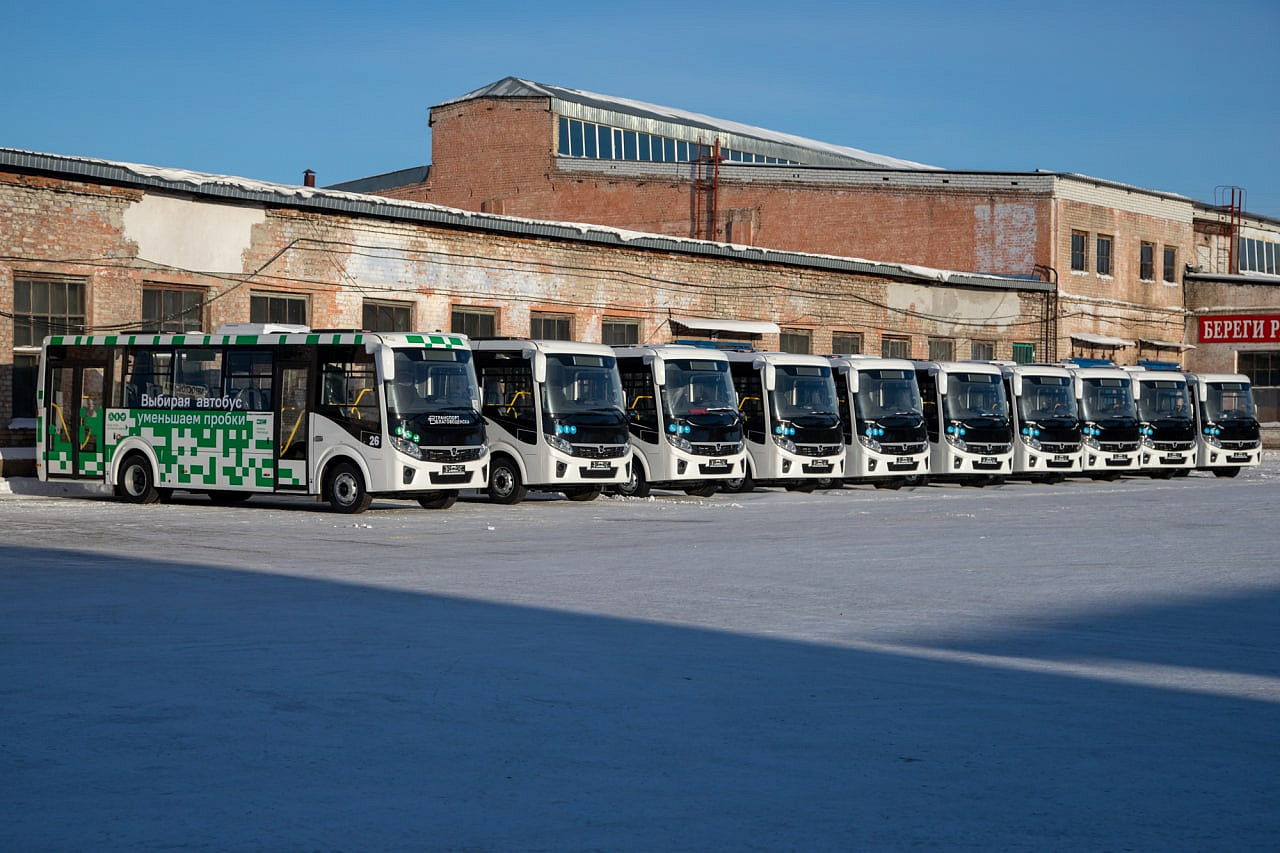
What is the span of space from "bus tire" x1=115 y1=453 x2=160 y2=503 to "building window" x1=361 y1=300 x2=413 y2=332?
850cm

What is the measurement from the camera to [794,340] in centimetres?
4497

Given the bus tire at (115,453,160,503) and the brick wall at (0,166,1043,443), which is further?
the brick wall at (0,166,1043,443)

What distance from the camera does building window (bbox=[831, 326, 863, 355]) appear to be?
4631 centimetres

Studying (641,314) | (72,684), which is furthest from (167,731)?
(641,314)

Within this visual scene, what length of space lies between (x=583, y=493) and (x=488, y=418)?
7.13 feet

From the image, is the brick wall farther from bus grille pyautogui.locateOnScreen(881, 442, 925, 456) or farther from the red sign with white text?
the red sign with white text

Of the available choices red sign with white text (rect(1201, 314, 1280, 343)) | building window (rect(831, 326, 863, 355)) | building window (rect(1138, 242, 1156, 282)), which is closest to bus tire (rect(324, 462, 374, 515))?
building window (rect(831, 326, 863, 355))

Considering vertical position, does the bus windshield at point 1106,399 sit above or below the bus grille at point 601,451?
above

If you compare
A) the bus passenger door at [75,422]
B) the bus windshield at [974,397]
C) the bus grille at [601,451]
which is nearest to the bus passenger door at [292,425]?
the bus passenger door at [75,422]

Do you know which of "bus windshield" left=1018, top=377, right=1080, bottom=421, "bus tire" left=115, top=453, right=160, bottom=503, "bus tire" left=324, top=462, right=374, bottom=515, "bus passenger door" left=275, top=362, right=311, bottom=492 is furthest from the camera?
"bus windshield" left=1018, top=377, right=1080, bottom=421

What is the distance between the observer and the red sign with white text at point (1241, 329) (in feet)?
190

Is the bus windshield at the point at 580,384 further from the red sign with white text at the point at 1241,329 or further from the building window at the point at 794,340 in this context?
the red sign with white text at the point at 1241,329

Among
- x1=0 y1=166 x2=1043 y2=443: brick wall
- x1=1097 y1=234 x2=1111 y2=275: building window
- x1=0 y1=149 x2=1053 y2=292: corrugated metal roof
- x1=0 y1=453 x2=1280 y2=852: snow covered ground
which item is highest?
x1=1097 y1=234 x2=1111 y2=275: building window

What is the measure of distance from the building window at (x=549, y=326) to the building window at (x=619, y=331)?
117cm
